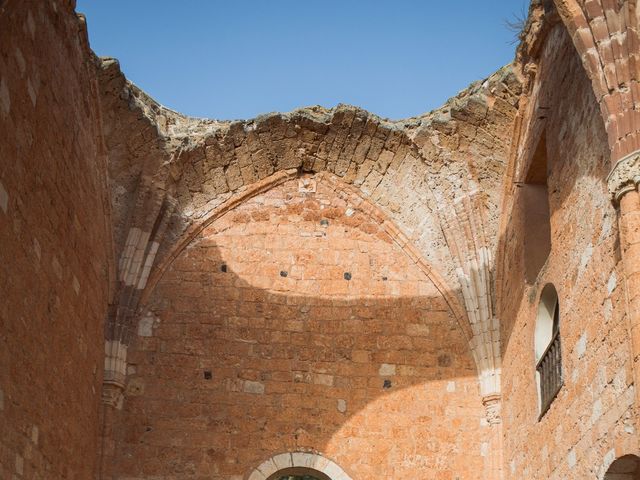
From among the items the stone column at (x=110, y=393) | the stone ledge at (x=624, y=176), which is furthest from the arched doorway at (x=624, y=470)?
the stone column at (x=110, y=393)

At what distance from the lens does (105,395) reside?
30.9 feet

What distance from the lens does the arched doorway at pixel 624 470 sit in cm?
607

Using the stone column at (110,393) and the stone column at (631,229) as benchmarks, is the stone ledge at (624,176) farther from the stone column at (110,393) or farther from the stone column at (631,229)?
the stone column at (110,393)

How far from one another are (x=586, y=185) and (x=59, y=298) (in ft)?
13.5

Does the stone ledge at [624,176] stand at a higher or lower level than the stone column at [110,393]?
higher

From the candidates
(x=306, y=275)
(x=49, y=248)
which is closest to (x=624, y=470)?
(x=49, y=248)

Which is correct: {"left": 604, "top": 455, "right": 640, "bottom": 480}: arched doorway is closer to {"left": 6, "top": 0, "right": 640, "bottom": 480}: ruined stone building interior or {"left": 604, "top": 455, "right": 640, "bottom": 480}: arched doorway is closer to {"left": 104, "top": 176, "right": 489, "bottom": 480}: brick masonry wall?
{"left": 6, "top": 0, "right": 640, "bottom": 480}: ruined stone building interior

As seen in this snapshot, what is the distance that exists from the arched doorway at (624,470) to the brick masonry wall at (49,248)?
3.89 m

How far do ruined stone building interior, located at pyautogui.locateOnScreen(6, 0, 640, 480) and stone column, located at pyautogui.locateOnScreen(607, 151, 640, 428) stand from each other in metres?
0.45

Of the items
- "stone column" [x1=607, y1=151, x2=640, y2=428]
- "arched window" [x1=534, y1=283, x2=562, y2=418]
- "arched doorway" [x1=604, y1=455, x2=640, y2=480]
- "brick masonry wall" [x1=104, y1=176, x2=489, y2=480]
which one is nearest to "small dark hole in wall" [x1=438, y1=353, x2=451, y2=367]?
"brick masonry wall" [x1=104, y1=176, x2=489, y2=480]

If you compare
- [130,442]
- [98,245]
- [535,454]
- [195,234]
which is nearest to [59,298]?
[98,245]

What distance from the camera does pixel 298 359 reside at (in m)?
10.0

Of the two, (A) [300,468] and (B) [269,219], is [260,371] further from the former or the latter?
(B) [269,219]

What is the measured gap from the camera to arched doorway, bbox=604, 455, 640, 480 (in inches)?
239
